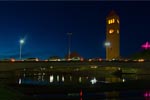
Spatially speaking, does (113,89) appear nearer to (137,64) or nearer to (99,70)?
(137,64)

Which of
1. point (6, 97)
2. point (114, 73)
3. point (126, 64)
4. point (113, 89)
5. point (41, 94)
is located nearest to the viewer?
point (6, 97)

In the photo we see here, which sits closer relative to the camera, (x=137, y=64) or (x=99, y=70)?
(x=137, y=64)

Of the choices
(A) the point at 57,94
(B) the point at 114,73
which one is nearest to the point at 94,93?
(A) the point at 57,94

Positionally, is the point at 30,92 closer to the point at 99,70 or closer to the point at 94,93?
the point at 94,93

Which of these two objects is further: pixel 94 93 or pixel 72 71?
pixel 72 71

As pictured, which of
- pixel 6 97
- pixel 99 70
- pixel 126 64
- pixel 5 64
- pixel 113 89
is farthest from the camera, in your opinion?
pixel 99 70

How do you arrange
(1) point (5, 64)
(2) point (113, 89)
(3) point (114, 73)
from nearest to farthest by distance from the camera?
(2) point (113, 89), (1) point (5, 64), (3) point (114, 73)

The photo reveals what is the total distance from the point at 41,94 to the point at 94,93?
9973mm

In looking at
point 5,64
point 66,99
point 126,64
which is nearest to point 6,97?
point 66,99

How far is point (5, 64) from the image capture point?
113188 mm

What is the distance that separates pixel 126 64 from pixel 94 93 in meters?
45.6

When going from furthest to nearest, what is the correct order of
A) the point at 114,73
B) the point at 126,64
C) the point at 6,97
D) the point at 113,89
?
the point at 114,73, the point at 126,64, the point at 113,89, the point at 6,97

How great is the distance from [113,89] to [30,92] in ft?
58.1

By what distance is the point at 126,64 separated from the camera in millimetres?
127250
